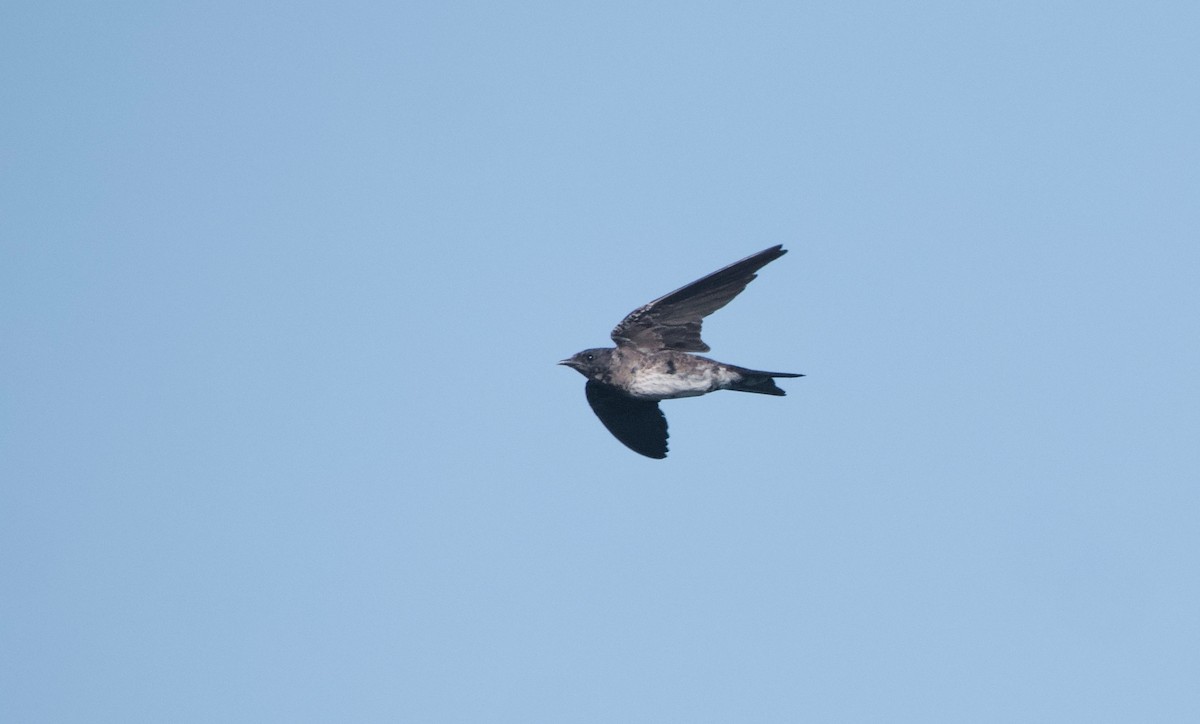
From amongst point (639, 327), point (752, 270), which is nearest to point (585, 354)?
point (639, 327)

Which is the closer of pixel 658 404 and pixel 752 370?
pixel 752 370

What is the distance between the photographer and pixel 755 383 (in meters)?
24.5

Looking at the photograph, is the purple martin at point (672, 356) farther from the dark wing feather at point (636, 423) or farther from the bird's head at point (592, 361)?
the dark wing feather at point (636, 423)

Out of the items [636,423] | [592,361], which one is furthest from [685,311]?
[636,423]

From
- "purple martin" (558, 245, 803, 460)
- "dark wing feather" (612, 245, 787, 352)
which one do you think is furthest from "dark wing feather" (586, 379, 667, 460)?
"dark wing feather" (612, 245, 787, 352)

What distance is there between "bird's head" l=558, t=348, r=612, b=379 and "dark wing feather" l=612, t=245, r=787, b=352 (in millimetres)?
299

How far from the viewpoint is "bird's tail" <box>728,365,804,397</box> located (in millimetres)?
24344

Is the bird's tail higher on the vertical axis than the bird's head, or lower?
lower

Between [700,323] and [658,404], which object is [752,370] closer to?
[700,323]

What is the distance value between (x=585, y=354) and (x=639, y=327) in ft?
3.16

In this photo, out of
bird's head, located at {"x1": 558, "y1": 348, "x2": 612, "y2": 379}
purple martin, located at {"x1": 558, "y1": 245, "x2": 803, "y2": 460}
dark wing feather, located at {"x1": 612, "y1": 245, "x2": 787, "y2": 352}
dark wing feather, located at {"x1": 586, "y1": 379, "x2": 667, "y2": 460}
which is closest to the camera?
dark wing feather, located at {"x1": 612, "y1": 245, "x2": 787, "y2": 352}

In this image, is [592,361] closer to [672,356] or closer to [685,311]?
[672,356]

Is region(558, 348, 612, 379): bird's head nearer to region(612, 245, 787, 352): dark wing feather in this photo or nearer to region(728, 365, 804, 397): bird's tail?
region(612, 245, 787, 352): dark wing feather

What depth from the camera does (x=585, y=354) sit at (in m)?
25.1
